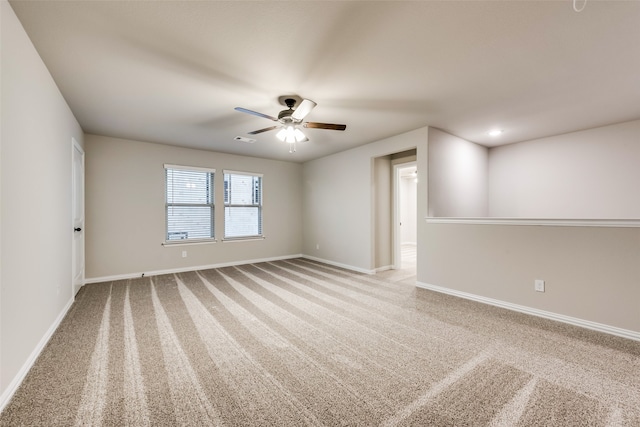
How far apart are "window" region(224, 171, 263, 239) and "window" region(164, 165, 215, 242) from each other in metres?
0.35

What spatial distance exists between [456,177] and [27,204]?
5.33m

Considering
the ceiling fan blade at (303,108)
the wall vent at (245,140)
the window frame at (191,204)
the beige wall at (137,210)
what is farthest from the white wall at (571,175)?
the window frame at (191,204)

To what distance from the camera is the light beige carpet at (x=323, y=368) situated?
5.09 feet

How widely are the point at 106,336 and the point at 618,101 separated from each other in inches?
242

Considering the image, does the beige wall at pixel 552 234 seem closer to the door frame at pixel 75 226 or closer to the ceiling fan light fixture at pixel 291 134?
the ceiling fan light fixture at pixel 291 134

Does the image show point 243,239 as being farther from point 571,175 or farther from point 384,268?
point 571,175

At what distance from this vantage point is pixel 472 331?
265 cm

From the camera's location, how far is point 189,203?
537 centimetres

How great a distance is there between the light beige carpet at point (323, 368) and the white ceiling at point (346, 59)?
2.51m

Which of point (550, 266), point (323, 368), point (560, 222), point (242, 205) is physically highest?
point (242, 205)

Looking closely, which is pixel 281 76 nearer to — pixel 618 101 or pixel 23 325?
pixel 23 325

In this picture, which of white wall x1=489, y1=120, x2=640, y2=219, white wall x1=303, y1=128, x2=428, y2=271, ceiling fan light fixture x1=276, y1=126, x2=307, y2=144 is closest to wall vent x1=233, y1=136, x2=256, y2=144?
ceiling fan light fixture x1=276, y1=126, x2=307, y2=144

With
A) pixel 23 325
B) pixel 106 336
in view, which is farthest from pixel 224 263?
pixel 23 325

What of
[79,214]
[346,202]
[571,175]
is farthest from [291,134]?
[571,175]
